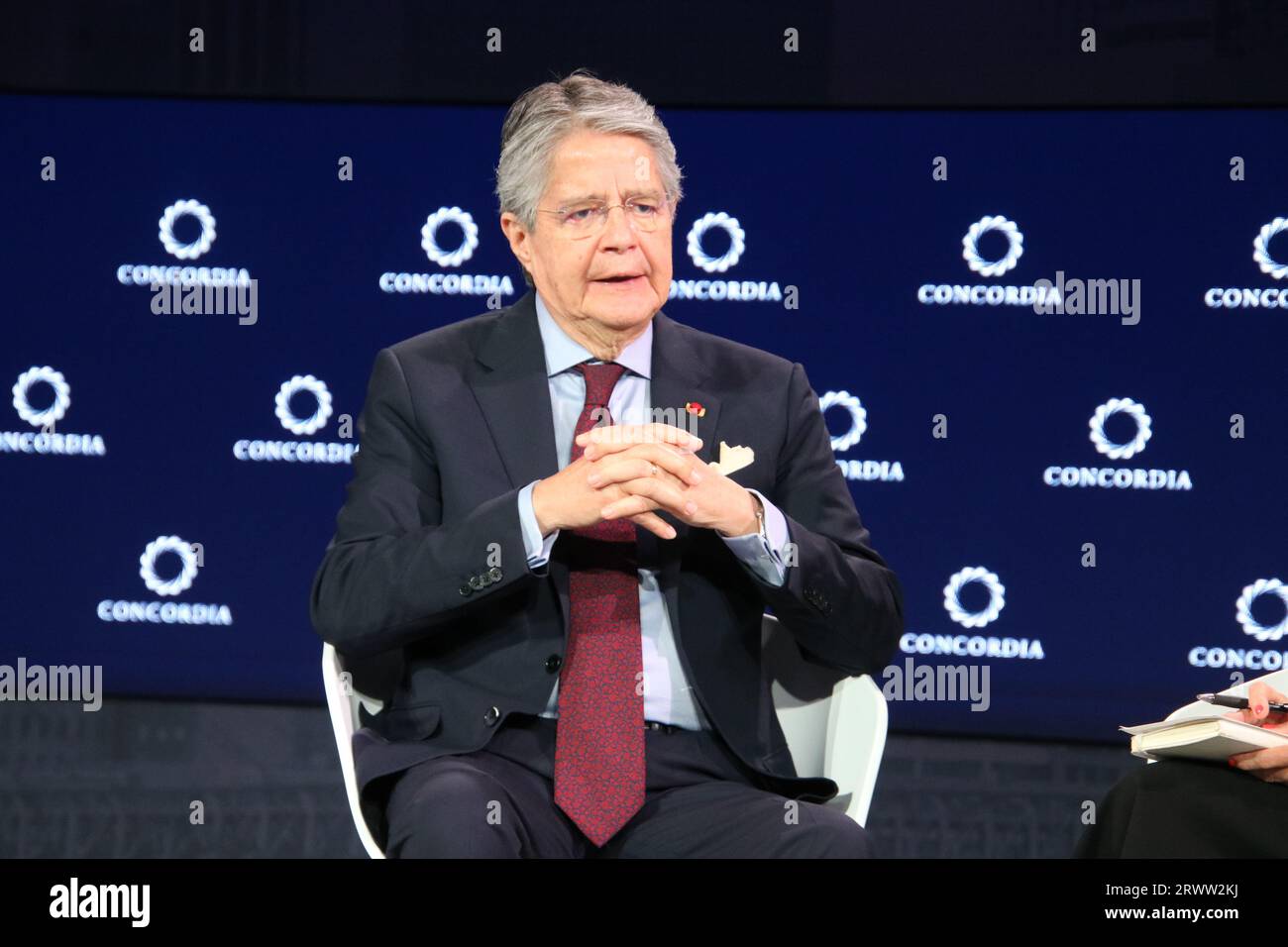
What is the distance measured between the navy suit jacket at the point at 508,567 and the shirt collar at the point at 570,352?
2 cm

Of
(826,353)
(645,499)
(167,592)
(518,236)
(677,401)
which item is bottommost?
(167,592)

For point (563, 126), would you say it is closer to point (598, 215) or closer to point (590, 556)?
point (598, 215)

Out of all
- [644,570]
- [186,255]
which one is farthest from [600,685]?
[186,255]

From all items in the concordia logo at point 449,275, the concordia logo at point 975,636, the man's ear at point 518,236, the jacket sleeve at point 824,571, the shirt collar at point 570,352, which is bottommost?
the concordia logo at point 975,636

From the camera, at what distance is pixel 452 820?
78.8 inches

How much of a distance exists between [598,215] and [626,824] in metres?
0.98

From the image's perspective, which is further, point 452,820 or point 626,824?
point 626,824

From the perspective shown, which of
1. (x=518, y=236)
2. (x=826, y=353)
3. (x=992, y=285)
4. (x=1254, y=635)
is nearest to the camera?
(x=518, y=236)

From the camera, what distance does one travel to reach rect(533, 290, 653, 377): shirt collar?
245 cm

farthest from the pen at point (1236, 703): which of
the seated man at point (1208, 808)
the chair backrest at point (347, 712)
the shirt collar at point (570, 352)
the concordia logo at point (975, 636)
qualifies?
the concordia logo at point (975, 636)

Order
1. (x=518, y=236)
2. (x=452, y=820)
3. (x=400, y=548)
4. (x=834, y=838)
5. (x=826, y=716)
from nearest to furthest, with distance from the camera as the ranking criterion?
(x=452, y=820) → (x=834, y=838) → (x=400, y=548) → (x=826, y=716) → (x=518, y=236)

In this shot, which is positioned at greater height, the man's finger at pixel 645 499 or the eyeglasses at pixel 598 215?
the eyeglasses at pixel 598 215

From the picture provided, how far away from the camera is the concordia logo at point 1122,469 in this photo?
14.6ft

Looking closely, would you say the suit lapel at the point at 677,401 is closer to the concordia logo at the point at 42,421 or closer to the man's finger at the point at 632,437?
the man's finger at the point at 632,437
